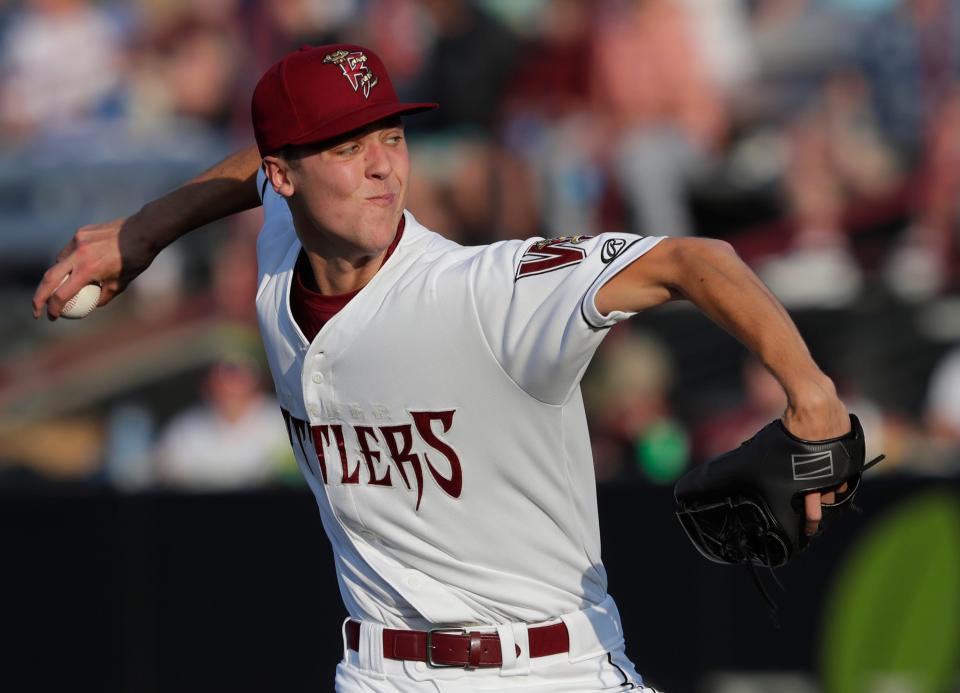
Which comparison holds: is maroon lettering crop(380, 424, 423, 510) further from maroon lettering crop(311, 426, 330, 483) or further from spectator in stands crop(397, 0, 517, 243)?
spectator in stands crop(397, 0, 517, 243)

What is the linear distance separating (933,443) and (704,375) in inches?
70.1

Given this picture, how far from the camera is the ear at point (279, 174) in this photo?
3221mm

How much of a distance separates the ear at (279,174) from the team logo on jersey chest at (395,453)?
0.56 m

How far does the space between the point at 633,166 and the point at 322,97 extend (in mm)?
6334

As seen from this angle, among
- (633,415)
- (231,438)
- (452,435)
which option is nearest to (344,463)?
(452,435)

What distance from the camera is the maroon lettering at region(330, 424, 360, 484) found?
3.26 meters

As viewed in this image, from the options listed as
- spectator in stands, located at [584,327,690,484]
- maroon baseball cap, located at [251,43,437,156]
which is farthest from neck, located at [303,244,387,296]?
spectator in stands, located at [584,327,690,484]

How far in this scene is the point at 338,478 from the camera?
3312 millimetres

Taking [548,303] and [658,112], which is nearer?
[548,303]

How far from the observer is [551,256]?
2.90m

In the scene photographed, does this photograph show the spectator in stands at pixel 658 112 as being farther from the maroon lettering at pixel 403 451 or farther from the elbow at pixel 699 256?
the elbow at pixel 699 256

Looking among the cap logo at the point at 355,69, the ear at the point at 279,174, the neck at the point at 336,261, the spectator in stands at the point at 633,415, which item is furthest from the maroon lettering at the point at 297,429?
the spectator in stands at the point at 633,415

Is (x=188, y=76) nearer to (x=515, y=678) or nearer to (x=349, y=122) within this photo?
(x=349, y=122)

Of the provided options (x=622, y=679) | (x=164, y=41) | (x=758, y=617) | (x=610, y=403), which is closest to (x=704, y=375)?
(x=610, y=403)
